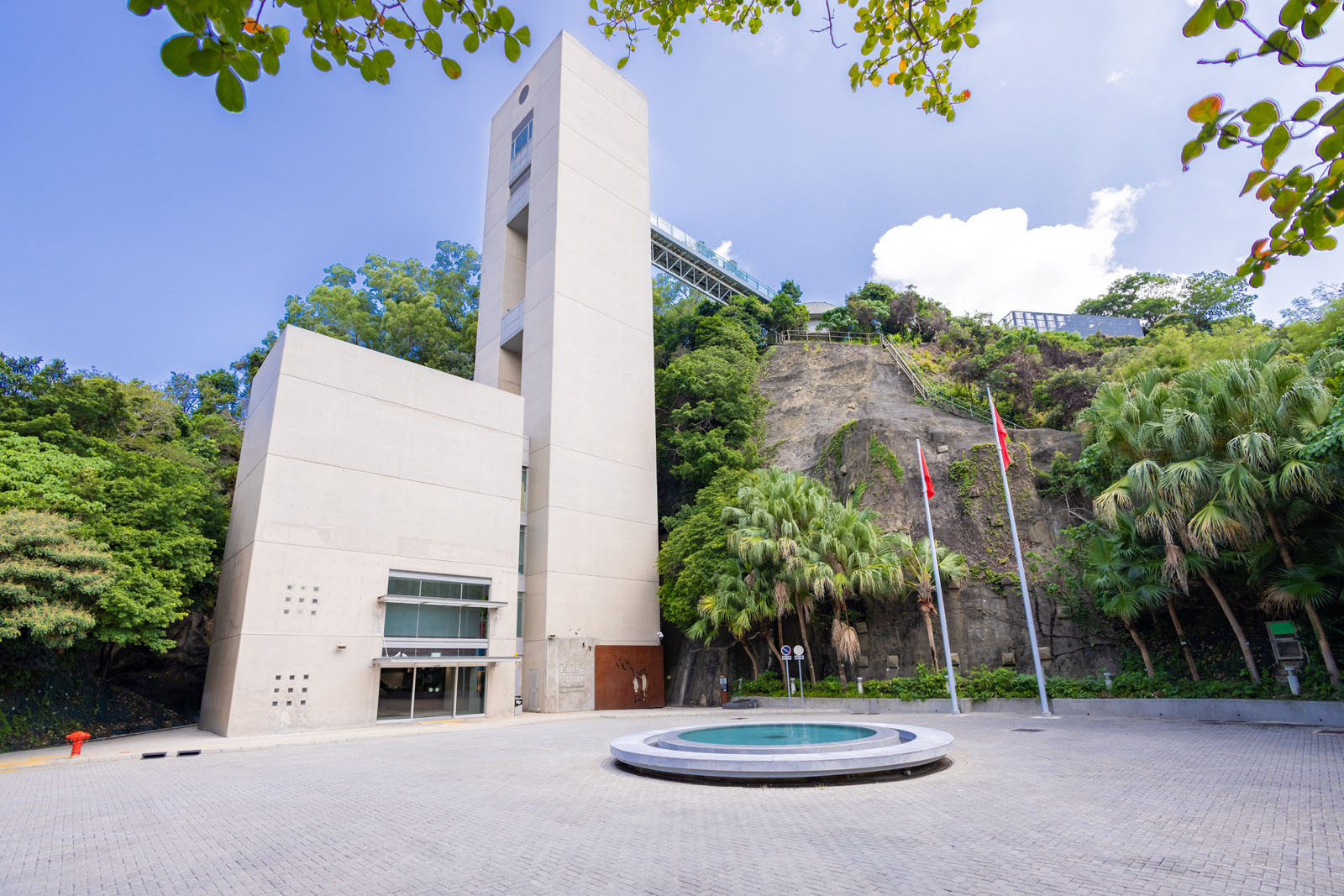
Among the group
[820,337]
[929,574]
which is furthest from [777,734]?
[820,337]

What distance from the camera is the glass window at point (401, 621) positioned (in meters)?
23.4

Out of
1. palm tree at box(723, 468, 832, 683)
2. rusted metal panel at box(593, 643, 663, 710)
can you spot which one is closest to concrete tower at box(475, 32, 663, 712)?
rusted metal panel at box(593, 643, 663, 710)

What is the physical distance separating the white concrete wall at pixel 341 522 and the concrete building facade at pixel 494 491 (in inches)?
2.7

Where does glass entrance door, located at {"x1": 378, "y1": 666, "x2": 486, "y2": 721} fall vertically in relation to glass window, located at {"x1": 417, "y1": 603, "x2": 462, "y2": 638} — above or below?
below

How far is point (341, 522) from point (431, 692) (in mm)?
6890

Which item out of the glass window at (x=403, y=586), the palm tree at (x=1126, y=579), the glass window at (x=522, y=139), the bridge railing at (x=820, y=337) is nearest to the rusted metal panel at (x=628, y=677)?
the glass window at (x=403, y=586)

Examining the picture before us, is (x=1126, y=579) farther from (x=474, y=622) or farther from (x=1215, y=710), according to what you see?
(x=474, y=622)

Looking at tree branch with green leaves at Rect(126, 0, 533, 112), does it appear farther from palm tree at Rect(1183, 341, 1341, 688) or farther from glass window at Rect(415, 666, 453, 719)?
glass window at Rect(415, 666, 453, 719)

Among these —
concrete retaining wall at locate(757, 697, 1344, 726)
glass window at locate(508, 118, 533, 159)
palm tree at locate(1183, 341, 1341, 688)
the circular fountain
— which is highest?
glass window at locate(508, 118, 533, 159)

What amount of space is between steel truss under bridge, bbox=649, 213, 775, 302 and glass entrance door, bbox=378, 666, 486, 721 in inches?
1273

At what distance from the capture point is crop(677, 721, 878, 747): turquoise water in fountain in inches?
496

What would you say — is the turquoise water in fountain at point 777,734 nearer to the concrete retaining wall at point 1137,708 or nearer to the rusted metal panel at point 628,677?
the concrete retaining wall at point 1137,708

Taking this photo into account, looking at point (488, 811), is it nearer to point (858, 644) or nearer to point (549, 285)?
point (858, 644)

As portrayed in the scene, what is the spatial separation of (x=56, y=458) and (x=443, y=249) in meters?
31.5
